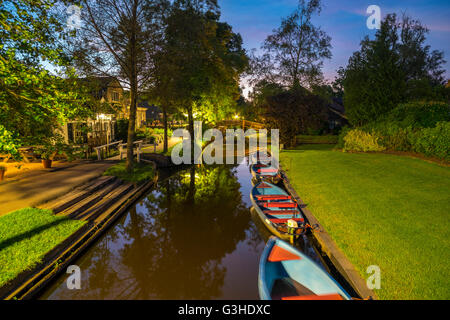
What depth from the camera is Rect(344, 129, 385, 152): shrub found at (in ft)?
71.1

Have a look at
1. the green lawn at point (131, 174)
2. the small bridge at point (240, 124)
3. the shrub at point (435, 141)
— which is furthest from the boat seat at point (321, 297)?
the small bridge at point (240, 124)

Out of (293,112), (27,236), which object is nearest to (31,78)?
(27,236)

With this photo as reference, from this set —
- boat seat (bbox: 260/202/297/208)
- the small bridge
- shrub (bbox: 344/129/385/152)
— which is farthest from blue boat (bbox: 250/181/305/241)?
the small bridge

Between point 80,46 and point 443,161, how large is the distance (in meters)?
21.9

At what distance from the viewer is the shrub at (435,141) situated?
14.8 meters

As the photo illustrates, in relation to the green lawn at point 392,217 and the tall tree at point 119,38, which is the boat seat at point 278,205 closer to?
the green lawn at point 392,217

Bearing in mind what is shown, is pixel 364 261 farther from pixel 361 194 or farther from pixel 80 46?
pixel 80 46

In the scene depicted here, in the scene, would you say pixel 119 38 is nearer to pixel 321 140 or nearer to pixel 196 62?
pixel 196 62

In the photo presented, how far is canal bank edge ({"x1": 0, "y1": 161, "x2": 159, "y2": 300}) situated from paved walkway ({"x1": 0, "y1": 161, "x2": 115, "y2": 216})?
2.61 metres

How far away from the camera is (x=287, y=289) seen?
5.42 m

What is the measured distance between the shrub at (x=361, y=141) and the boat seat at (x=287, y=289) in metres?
19.6
